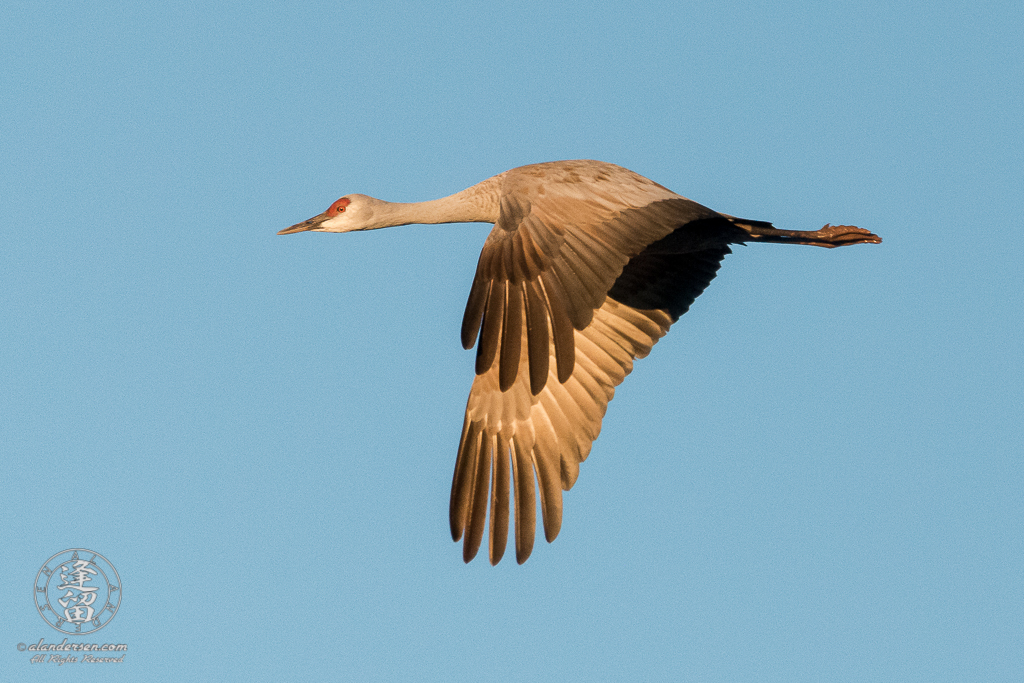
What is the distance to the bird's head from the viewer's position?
27.9ft

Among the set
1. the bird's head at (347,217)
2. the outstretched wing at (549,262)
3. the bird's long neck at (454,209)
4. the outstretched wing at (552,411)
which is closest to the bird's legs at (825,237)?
the outstretched wing at (552,411)

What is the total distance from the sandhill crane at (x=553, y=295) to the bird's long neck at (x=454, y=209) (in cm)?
1

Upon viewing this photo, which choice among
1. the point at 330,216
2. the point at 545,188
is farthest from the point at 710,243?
the point at 330,216

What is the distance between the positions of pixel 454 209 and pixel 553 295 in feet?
7.40

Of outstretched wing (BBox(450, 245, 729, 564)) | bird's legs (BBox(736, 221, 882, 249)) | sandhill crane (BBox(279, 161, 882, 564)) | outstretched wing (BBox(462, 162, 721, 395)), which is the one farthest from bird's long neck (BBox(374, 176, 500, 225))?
bird's legs (BBox(736, 221, 882, 249))

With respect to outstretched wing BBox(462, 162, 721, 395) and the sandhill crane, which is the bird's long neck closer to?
the sandhill crane

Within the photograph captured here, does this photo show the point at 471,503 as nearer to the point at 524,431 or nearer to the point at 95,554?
the point at 524,431

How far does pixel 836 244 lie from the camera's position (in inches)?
317

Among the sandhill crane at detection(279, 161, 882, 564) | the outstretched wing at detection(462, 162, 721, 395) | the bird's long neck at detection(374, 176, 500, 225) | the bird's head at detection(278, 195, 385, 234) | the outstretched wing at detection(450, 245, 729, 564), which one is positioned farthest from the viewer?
the bird's head at detection(278, 195, 385, 234)

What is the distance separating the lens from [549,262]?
20.0 feet

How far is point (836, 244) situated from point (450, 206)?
2.87m

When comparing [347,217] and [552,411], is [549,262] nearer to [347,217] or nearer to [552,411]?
[552,411]

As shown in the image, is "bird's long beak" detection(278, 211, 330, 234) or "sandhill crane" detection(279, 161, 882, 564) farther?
"bird's long beak" detection(278, 211, 330, 234)

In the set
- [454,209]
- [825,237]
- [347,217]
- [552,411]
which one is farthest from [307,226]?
[825,237]
